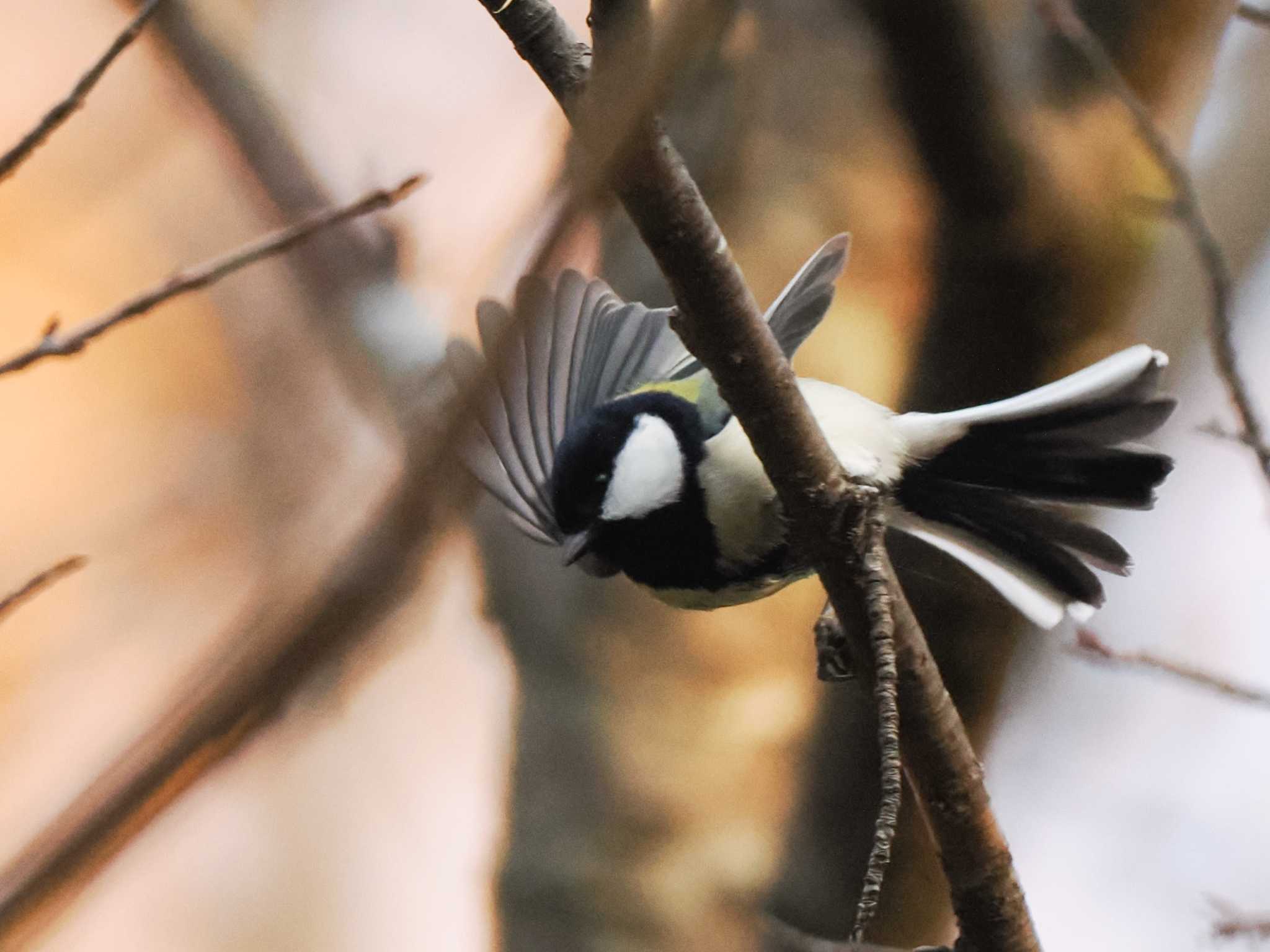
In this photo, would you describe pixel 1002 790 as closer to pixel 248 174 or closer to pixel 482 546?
pixel 482 546

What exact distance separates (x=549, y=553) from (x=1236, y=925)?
56 cm

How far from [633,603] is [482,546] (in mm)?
160

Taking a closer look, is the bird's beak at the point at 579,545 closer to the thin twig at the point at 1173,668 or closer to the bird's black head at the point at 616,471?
the bird's black head at the point at 616,471

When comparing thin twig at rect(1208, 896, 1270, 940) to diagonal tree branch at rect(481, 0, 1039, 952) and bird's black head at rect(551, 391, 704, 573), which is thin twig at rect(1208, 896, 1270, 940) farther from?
bird's black head at rect(551, 391, 704, 573)

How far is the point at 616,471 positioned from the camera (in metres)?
0.67

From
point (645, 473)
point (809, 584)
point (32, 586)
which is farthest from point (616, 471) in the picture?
point (32, 586)

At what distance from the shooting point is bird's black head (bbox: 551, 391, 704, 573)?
26.0 inches

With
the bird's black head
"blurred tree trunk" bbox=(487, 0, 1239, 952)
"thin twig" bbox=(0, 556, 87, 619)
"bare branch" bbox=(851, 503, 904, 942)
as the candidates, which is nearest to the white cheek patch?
the bird's black head

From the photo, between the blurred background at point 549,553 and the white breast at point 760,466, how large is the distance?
0.14 meters

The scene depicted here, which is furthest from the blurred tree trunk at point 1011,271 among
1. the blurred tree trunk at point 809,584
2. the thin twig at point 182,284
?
the thin twig at point 182,284

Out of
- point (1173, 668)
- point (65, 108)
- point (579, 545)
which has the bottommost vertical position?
point (1173, 668)

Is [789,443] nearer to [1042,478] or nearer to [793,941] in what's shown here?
[1042,478]

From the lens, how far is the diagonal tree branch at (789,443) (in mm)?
308

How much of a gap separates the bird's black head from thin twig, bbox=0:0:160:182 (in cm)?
37
